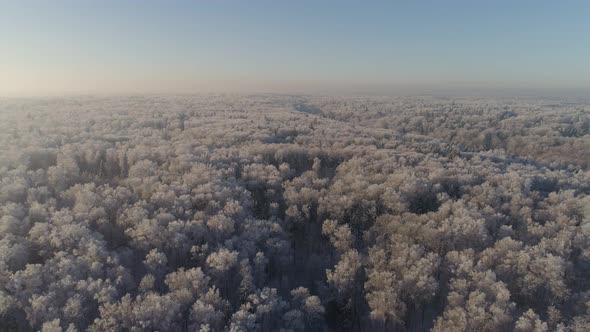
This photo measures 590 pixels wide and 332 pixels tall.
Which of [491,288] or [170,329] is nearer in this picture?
[170,329]

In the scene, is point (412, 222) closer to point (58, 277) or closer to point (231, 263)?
point (231, 263)

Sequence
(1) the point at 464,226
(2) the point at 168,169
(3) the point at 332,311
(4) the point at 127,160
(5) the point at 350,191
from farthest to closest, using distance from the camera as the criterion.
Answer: (4) the point at 127,160
(2) the point at 168,169
(5) the point at 350,191
(1) the point at 464,226
(3) the point at 332,311

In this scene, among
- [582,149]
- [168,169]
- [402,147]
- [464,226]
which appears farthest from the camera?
[582,149]

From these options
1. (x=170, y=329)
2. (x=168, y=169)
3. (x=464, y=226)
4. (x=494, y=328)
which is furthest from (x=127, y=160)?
(x=494, y=328)

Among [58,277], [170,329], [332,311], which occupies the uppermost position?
[58,277]

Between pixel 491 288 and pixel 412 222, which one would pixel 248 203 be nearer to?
pixel 412 222

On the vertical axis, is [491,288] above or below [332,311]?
above
